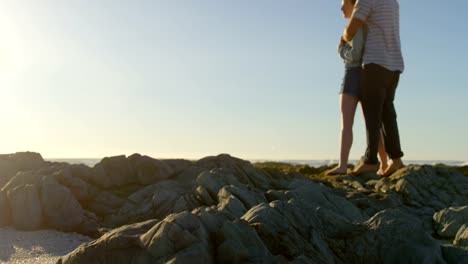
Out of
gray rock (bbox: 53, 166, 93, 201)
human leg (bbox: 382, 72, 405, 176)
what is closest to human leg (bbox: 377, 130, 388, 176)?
human leg (bbox: 382, 72, 405, 176)

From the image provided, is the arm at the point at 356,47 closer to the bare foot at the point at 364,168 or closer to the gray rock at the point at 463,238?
the bare foot at the point at 364,168

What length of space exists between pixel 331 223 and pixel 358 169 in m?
5.24

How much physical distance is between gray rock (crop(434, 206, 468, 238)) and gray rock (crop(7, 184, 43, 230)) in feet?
16.3

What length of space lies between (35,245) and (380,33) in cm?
656

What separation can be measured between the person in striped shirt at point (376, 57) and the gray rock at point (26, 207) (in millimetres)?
5514

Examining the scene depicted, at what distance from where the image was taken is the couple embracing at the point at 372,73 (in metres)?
9.20

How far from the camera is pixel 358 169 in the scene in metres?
9.69

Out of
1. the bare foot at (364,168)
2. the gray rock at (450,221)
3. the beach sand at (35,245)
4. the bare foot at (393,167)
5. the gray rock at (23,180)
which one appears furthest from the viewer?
the bare foot at (393,167)

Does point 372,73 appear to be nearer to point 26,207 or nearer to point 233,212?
point 233,212

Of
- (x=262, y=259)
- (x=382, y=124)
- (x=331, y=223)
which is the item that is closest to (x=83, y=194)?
(x=331, y=223)

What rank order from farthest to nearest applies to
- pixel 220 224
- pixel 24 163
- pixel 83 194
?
pixel 24 163 → pixel 83 194 → pixel 220 224

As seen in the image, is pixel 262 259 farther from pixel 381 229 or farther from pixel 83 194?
pixel 83 194

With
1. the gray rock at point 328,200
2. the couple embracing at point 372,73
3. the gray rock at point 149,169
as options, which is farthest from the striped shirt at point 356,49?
the gray rock at point 149,169

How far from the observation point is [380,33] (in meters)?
9.28
